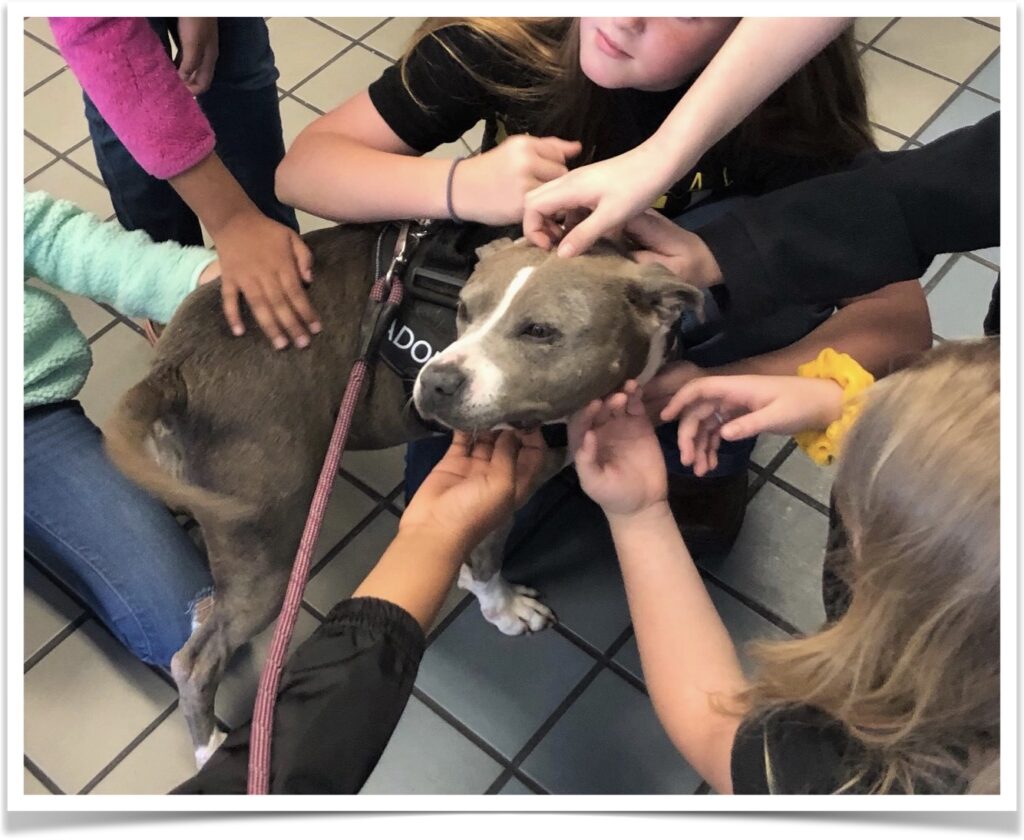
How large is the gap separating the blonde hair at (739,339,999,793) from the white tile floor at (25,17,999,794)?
63 centimetres

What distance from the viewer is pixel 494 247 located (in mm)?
1246

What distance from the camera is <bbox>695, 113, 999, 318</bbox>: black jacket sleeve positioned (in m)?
1.19

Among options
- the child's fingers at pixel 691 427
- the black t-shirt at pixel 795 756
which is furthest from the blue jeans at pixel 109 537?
the black t-shirt at pixel 795 756

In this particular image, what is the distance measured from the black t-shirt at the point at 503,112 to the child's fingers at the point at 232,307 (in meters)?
0.35

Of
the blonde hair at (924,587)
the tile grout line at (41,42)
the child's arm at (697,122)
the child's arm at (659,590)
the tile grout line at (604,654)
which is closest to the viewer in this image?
the blonde hair at (924,587)

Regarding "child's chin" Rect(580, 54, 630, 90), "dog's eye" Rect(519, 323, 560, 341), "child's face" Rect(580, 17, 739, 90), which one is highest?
"child's face" Rect(580, 17, 739, 90)

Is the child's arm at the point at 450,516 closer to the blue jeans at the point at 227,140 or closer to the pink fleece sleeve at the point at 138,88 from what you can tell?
the pink fleece sleeve at the point at 138,88

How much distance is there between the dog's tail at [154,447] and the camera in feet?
3.57

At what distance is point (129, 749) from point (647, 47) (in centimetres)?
139

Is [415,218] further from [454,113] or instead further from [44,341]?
[44,341]

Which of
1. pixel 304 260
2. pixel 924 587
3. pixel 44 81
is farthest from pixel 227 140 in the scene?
pixel 924 587

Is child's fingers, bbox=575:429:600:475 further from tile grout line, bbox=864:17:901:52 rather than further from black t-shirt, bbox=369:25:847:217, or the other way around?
tile grout line, bbox=864:17:901:52

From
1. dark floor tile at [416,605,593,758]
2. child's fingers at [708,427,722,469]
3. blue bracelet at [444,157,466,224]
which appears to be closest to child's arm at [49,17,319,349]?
blue bracelet at [444,157,466,224]

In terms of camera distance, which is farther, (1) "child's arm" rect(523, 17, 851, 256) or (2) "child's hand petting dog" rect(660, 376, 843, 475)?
(2) "child's hand petting dog" rect(660, 376, 843, 475)
